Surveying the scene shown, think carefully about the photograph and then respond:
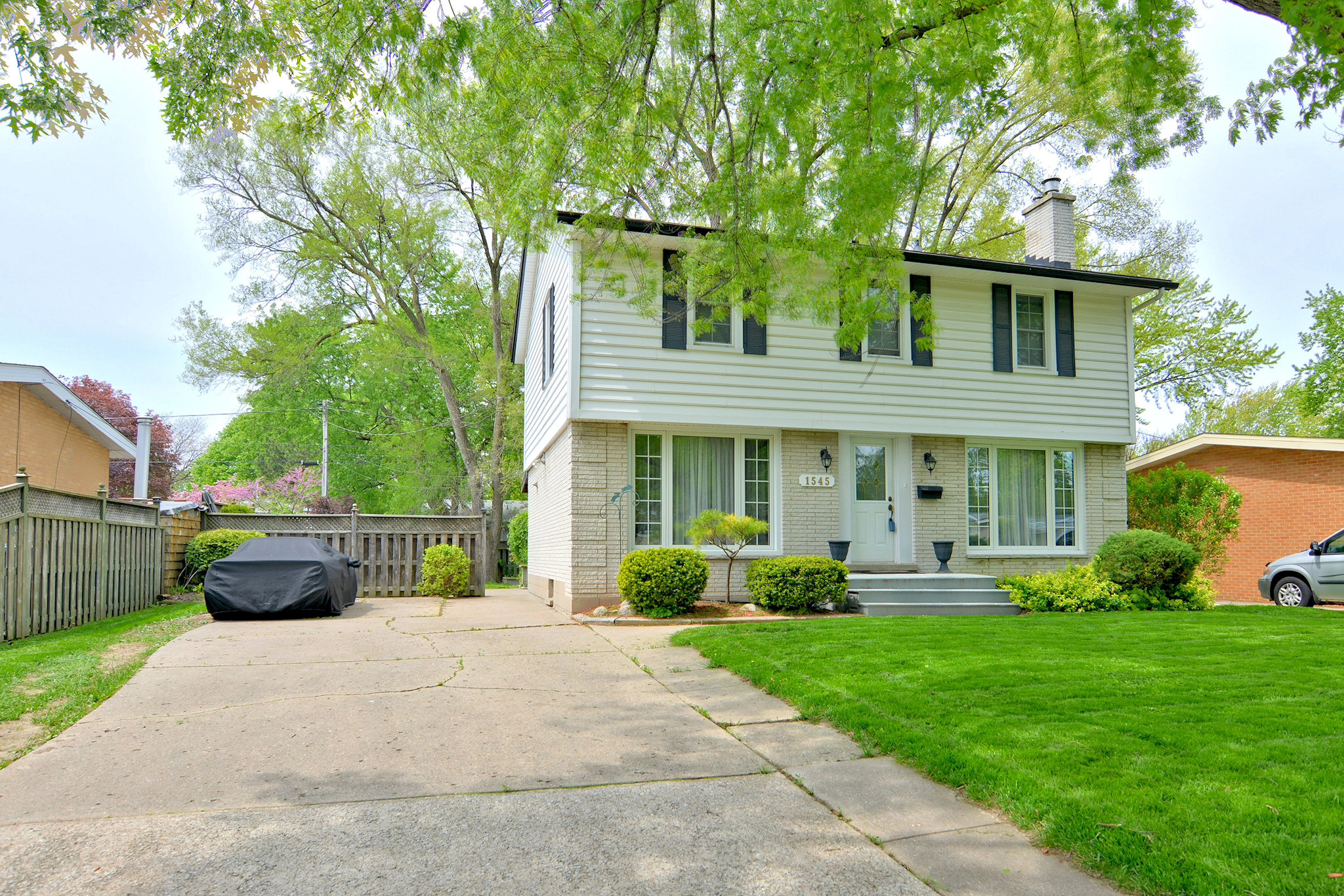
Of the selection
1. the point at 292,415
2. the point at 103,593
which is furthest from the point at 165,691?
the point at 292,415

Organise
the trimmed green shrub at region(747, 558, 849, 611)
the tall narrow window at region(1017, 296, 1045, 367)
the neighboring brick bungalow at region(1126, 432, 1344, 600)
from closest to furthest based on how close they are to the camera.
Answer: the trimmed green shrub at region(747, 558, 849, 611)
the tall narrow window at region(1017, 296, 1045, 367)
the neighboring brick bungalow at region(1126, 432, 1344, 600)

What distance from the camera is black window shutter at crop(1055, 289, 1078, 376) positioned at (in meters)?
14.4

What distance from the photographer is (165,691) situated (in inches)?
247

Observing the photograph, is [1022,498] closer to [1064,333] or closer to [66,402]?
[1064,333]

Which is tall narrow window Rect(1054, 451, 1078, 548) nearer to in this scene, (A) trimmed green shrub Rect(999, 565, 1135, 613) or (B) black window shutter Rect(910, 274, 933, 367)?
(A) trimmed green shrub Rect(999, 565, 1135, 613)

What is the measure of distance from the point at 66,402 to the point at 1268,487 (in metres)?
27.6

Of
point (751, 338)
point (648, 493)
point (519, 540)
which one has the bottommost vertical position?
point (519, 540)

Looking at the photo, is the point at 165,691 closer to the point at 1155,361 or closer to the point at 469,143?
the point at 469,143

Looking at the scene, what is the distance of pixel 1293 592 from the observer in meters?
15.0

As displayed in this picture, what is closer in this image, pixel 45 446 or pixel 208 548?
pixel 208 548

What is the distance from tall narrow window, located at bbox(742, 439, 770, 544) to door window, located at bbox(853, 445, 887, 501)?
157cm

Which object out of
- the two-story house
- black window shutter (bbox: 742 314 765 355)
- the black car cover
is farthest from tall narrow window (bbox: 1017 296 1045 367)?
the black car cover

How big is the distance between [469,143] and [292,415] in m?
29.9

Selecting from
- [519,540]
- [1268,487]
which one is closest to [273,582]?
[519,540]
